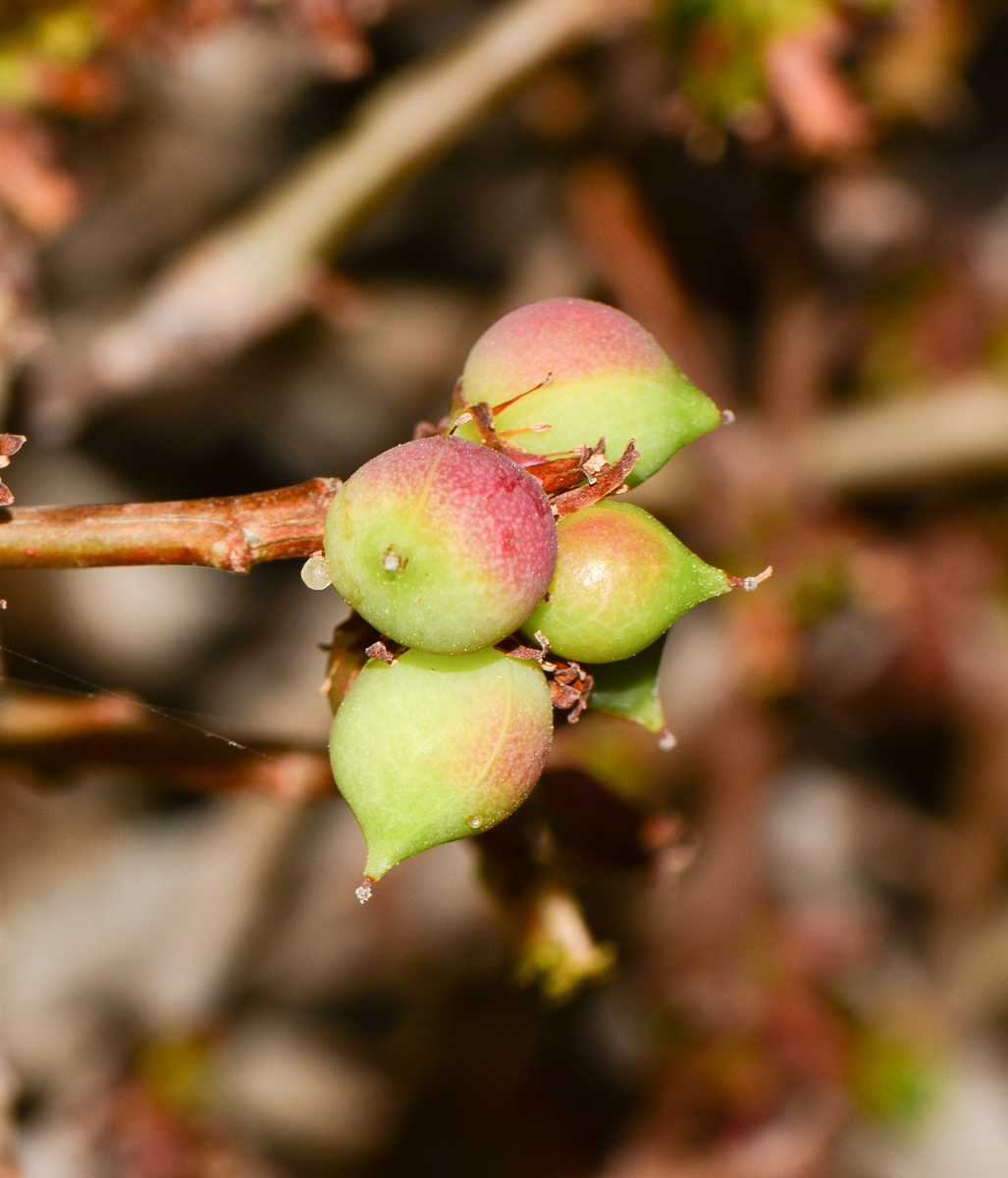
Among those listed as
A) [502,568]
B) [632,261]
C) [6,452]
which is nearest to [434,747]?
[502,568]

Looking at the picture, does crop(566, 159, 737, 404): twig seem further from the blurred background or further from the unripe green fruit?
the unripe green fruit

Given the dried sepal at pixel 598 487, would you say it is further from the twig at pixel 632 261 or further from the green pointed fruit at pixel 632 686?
the twig at pixel 632 261

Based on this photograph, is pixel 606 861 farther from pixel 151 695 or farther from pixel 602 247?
pixel 151 695

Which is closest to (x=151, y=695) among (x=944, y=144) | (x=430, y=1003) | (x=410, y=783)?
(x=430, y=1003)

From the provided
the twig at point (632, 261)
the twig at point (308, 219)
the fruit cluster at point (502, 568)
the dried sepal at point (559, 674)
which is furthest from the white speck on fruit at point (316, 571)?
the twig at point (632, 261)

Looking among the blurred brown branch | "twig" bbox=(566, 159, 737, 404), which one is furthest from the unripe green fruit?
"twig" bbox=(566, 159, 737, 404)
